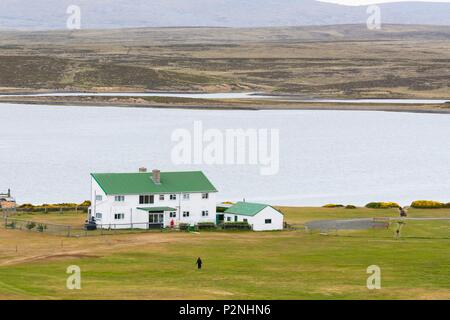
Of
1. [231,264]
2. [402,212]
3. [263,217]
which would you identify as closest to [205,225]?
[263,217]

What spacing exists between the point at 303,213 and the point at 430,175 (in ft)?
106

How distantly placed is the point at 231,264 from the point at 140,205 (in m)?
16.7

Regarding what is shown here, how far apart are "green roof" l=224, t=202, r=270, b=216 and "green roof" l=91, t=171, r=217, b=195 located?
170 cm

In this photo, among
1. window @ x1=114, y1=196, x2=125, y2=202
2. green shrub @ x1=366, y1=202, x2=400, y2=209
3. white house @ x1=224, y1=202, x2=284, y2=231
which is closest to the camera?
window @ x1=114, y1=196, x2=125, y2=202

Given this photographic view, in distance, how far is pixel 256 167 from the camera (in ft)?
379

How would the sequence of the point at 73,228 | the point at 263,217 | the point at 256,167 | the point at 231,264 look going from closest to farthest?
1. the point at 231,264
2. the point at 73,228
3. the point at 263,217
4. the point at 256,167

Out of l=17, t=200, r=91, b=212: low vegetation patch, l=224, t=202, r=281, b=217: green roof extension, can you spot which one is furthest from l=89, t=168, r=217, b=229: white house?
l=17, t=200, r=91, b=212: low vegetation patch

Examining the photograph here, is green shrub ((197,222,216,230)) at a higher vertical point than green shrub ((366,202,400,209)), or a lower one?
lower

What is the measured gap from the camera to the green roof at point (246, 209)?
75.4 m

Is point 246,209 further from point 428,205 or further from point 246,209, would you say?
point 428,205

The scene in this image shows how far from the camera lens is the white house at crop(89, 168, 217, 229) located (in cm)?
7481

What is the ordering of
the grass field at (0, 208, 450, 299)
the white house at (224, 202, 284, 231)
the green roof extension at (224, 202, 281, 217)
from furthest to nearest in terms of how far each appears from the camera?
the green roof extension at (224, 202, 281, 217) < the white house at (224, 202, 284, 231) < the grass field at (0, 208, 450, 299)

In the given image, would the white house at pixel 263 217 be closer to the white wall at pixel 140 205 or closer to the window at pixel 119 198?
the white wall at pixel 140 205

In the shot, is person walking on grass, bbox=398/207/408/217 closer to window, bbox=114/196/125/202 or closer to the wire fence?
the wire fence
